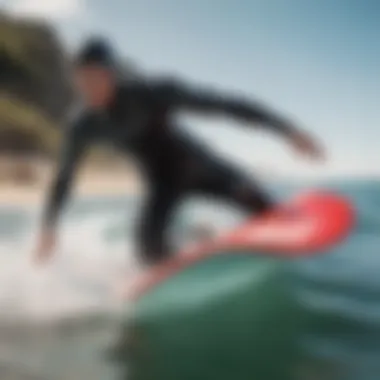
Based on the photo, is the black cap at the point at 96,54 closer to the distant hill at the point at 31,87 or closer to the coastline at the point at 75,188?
the distant hill at the point at 31,87

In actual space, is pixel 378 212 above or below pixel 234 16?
below

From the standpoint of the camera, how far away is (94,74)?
1.33 m

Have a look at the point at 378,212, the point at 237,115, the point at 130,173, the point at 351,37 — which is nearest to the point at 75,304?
the point at 130,173

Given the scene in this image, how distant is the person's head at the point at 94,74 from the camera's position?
1327 mm

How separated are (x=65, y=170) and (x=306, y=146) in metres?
0.37

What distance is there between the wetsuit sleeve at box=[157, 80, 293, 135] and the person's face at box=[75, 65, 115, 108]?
77 mm

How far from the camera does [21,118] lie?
4.42 feet

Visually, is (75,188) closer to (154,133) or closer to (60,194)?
(60,194)

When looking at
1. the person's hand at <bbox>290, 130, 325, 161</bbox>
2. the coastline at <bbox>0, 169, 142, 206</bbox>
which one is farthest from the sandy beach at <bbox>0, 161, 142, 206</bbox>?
the person's hand at <bbox>290, 130, 325, 161</bbox>

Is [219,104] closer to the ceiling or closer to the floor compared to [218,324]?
closer to the ceiling

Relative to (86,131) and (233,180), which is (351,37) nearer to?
(233,180)

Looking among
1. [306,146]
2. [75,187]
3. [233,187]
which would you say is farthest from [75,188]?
[306,146]

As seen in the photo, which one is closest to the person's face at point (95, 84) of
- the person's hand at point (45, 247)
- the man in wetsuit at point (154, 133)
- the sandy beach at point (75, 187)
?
the man in wetsuit at point (154, 133)

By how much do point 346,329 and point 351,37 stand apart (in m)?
0.45
